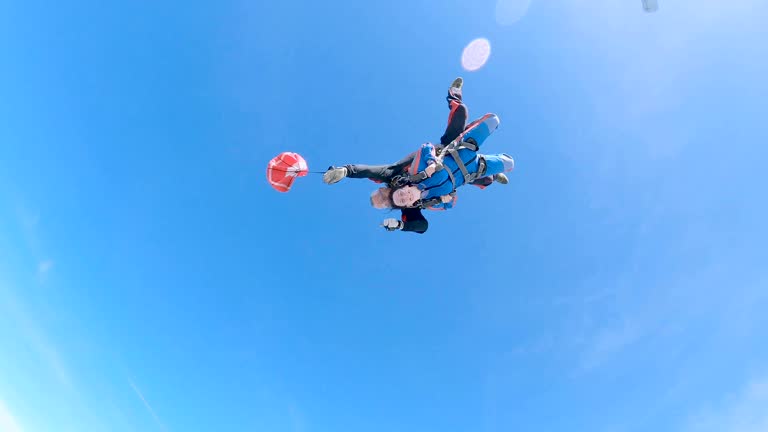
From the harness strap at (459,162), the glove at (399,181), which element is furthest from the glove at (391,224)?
the harness strap at (459,162)

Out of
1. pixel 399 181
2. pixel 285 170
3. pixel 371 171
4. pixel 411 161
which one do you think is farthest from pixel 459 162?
pixel 285 170

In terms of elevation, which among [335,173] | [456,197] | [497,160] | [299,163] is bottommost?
[335,173]

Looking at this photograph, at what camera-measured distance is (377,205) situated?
33.4ft

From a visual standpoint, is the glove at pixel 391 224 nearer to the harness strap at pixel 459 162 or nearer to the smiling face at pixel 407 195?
the smiling face at pixel 407 195

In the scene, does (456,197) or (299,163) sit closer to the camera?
(299,163)

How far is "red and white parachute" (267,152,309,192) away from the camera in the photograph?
8.62m

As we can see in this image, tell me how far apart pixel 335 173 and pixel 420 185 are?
2.64m

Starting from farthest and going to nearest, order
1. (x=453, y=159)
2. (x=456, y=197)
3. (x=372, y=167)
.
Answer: (x=456, y=197) → (x=453, y=159) → (x=372, y=167)

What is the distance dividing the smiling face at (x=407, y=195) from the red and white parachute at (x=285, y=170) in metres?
2.49

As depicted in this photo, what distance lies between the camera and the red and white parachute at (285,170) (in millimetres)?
8617

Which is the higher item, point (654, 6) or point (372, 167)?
point (654, 6)

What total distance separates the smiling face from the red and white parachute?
2488mm

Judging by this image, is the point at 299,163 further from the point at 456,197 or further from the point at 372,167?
the point at 456,197

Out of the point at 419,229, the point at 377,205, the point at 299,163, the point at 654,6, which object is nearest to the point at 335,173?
the point at 299,163
